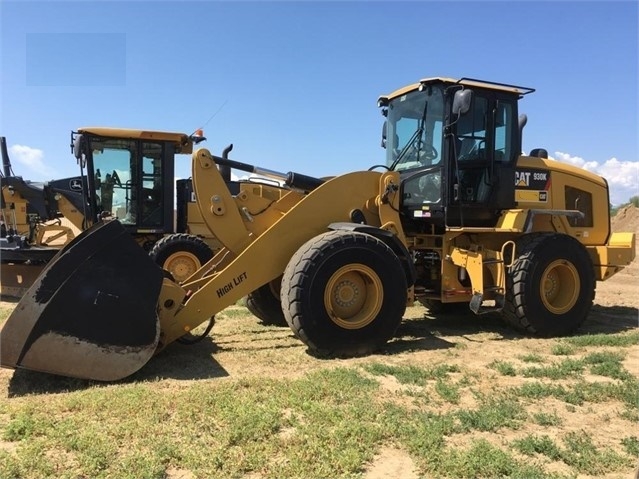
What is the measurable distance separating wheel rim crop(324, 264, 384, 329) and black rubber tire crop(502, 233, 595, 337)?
6.31 ft

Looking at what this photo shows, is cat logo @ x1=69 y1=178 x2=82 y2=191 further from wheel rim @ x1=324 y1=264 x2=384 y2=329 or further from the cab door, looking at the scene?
the cab door

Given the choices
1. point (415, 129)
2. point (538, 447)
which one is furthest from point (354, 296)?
point (538, 447)

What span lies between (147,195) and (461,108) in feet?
20.3

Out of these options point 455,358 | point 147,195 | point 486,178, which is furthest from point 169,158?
point 455,358

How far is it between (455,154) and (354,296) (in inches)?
88.3

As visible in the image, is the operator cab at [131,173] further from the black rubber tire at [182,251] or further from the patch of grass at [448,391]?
the patch of grass at [448,391]

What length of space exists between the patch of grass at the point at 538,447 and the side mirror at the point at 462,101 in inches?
149

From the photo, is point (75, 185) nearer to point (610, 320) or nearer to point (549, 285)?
point (549, 285)

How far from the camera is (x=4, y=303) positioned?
9.30 metres

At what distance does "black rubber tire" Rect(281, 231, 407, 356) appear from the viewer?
5.49 metres

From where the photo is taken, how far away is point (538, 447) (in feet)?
→ 11.3

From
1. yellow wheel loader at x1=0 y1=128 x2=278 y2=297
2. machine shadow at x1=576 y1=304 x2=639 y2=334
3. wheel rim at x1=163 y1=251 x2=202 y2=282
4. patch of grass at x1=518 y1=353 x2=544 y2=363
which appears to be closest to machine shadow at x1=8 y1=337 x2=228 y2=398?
patch of grass at x1=518 y1=353 x2=544 y2=363

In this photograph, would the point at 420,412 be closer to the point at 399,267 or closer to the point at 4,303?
the point at 399,267

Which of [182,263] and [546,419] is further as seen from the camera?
[182,263]
